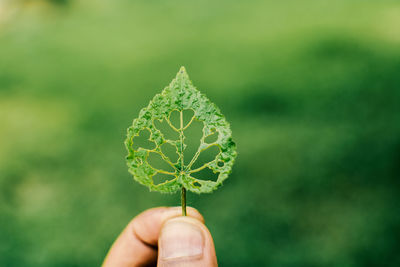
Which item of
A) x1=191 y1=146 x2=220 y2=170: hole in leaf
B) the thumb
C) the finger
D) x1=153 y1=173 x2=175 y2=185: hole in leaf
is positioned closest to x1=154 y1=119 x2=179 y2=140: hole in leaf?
x1=191 y1=146 x2=220 y2=170: hole in leaf

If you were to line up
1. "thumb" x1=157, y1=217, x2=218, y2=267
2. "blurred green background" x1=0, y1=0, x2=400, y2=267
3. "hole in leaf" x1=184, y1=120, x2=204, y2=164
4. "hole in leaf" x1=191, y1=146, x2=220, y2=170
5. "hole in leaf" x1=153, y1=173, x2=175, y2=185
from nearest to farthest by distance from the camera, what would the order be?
"thumb" x1=157, y1=217, x2=218, y2=267, "blurred green background" x1=0, y1=0, x2=400, y2=267, "hole in leaf" x1=153, y1=173, x2=175, y2=185, "hole in leaf" x1=191, y1=146, x2=220, y2=170, "hole in leaf" x1=184, y1=120, x2=204, y2=164

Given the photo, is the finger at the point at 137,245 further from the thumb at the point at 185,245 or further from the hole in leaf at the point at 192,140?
the hole in leaf at the point at 192,140

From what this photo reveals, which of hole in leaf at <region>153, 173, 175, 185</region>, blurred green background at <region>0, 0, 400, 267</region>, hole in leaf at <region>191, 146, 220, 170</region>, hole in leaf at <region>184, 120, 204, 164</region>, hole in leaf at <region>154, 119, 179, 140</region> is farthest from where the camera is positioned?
hole in leaf at <region>154, 119, 179, 140</region>

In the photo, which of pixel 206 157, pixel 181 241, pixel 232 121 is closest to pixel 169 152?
pixel 206 157

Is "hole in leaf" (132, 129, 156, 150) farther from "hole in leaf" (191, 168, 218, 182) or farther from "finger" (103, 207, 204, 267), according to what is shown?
"finger" (103, 207, 204, 267)

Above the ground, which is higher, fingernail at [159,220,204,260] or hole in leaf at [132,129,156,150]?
hole in leaf at [132,129,156,150]

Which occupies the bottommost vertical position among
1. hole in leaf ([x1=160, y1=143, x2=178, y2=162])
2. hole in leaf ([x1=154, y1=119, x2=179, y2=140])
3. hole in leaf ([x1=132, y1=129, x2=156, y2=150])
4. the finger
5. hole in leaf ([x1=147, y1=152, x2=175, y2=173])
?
the finger

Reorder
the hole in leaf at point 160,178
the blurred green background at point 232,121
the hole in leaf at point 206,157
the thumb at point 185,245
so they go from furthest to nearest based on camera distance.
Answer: the hole in leaf at point 206,157
the hole in leaf at point 160,178
the blurred green background at point 232,121
the thumb at point 185,245

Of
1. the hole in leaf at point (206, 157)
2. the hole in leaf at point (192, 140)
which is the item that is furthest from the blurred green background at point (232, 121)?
the hole in leaf at point (192, 140)

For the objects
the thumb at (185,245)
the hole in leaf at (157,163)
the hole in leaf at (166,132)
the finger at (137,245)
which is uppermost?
the hole in leaf at (166,132)
